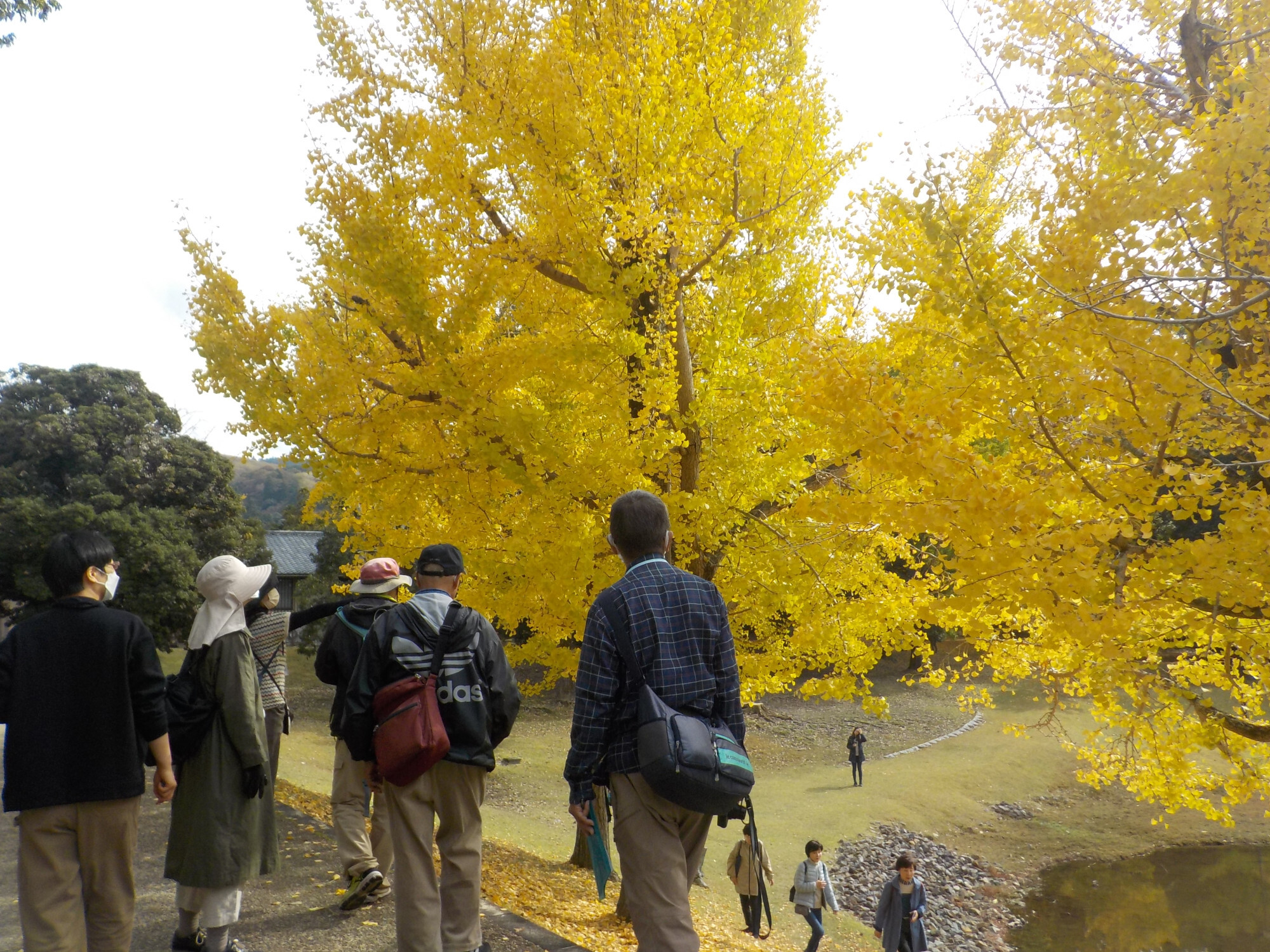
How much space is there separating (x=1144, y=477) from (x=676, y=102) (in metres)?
3.66

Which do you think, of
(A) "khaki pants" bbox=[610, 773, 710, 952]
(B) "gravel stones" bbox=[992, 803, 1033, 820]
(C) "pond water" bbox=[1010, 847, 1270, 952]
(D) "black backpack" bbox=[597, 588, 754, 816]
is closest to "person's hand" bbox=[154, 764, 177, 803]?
(A) "khaki pants" bbox=[610, 773, 710, 952]

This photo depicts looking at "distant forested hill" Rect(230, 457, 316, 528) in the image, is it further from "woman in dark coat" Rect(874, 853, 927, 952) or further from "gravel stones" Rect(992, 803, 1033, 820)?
"woman in dark coat" Rect(874, 853, 927, 952)

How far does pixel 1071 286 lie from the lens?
12.8 ft

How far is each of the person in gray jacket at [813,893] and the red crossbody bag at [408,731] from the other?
20.3 feet

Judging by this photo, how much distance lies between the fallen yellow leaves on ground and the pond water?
440cm

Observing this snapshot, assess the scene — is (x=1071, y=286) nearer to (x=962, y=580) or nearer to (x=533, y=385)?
(x=962, y=580)

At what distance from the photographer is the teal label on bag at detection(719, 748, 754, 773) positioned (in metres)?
2.19

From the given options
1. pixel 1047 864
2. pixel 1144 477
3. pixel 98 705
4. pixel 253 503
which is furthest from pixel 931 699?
pixel 253 503

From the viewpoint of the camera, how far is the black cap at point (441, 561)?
3.12 metres

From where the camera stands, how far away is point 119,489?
18.1 meters

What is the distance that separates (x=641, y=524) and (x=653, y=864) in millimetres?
1000

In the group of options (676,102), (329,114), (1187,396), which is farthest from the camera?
(329,114)

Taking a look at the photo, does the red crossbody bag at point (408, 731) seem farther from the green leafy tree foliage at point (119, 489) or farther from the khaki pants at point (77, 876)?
the green leafy tree foliage at point (119, 489)

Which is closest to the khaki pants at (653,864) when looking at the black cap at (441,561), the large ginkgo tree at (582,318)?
the black cap at (441,561)
